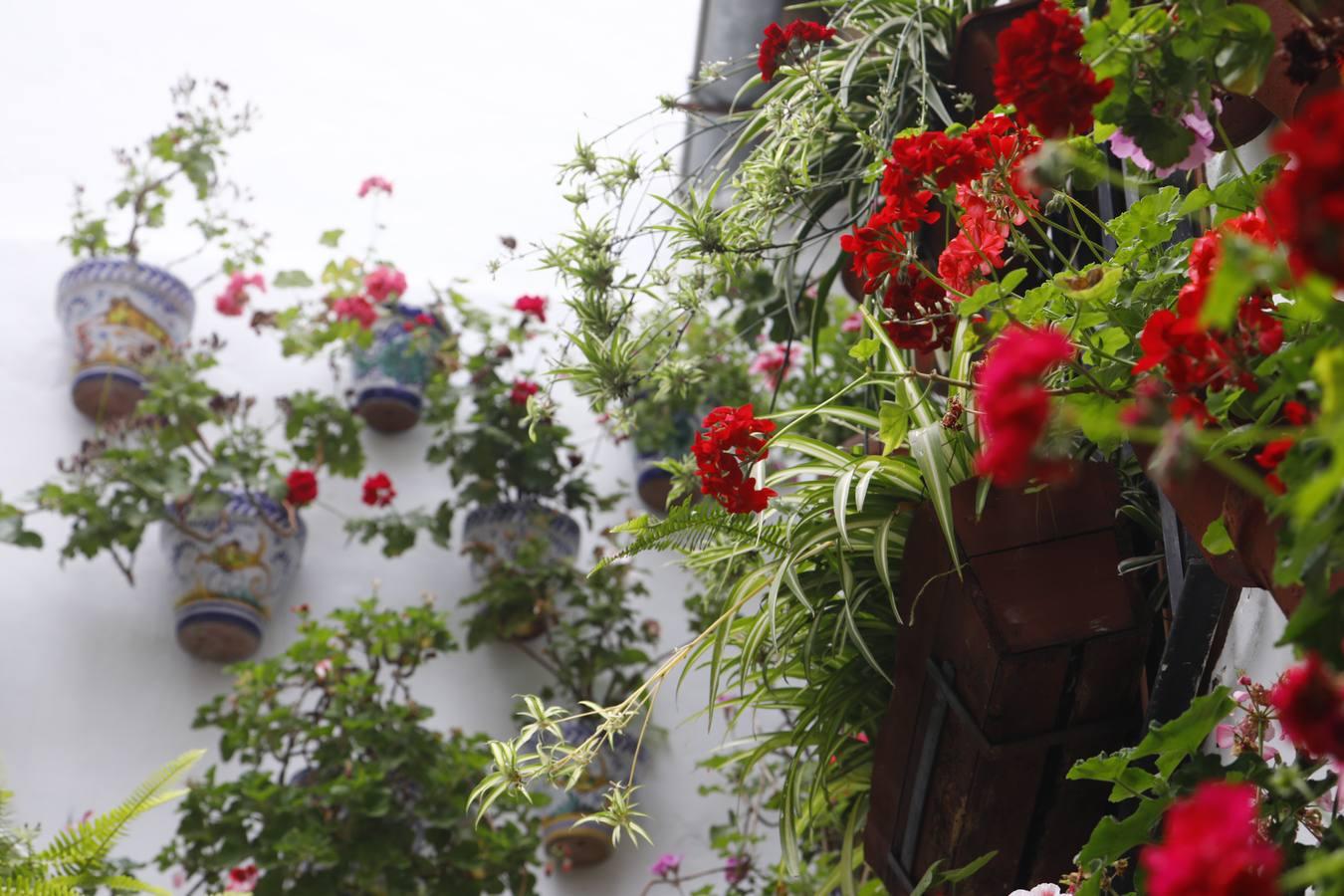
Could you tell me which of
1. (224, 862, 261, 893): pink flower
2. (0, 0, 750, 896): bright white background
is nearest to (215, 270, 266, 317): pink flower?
(0, 0, 750, 896): bright white background

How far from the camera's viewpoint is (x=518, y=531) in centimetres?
354

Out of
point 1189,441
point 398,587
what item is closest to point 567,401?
point 398,587

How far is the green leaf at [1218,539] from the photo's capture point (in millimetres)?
901

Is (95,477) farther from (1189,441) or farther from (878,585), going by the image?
(1189,441)

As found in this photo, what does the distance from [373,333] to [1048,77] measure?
319 cm

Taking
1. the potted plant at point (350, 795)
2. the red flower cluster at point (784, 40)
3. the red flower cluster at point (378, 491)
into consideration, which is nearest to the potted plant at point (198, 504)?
the red flower cluster at point (378, 491)

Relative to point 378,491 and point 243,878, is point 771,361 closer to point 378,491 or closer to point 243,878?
point 378,491

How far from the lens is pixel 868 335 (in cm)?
178

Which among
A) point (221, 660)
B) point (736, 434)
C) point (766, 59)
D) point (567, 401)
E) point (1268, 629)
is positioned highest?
point (567, 401)

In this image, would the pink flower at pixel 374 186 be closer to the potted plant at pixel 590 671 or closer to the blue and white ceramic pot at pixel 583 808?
the potted plant at pixel 590 671

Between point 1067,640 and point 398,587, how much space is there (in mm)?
2661

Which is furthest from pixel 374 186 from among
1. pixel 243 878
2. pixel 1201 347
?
pixel 1201 347

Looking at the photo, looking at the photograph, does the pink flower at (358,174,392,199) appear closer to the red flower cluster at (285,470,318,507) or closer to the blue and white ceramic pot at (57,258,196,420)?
the blue and white ceramic pot at (57,258,196,420)

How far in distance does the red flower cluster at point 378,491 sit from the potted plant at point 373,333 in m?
0.37
